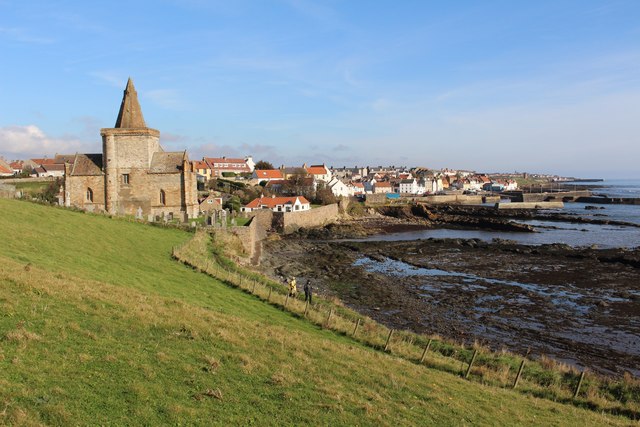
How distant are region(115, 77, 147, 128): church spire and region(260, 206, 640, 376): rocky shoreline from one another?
1804 cm

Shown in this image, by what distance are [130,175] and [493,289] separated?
3440 centimetres

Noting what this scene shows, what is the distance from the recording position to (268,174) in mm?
117500

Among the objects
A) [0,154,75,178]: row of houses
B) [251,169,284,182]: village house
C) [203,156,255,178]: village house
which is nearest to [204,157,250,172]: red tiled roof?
[203,156,255,178]: village house

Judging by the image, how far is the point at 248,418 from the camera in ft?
29.5

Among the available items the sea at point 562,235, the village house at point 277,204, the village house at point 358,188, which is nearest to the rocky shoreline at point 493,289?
the sea at point 562,235

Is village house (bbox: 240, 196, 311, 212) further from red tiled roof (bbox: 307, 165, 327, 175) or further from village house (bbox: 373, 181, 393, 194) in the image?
village house (bbox: 373, 181, 393, 194)

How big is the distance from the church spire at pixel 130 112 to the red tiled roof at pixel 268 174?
225 ft

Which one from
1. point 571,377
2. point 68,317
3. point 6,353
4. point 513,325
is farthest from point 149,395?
point 513,325

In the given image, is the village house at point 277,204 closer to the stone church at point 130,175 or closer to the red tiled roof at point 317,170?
the stone church at point 130,175

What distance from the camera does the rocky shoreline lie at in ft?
79.7

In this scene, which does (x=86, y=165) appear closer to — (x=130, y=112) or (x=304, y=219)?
(x=130, y=112)

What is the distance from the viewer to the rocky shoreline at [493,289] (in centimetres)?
2430

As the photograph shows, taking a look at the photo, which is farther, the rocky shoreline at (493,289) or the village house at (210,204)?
the village house at (210,204)

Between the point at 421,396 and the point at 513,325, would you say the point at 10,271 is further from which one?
the point at 513,325
